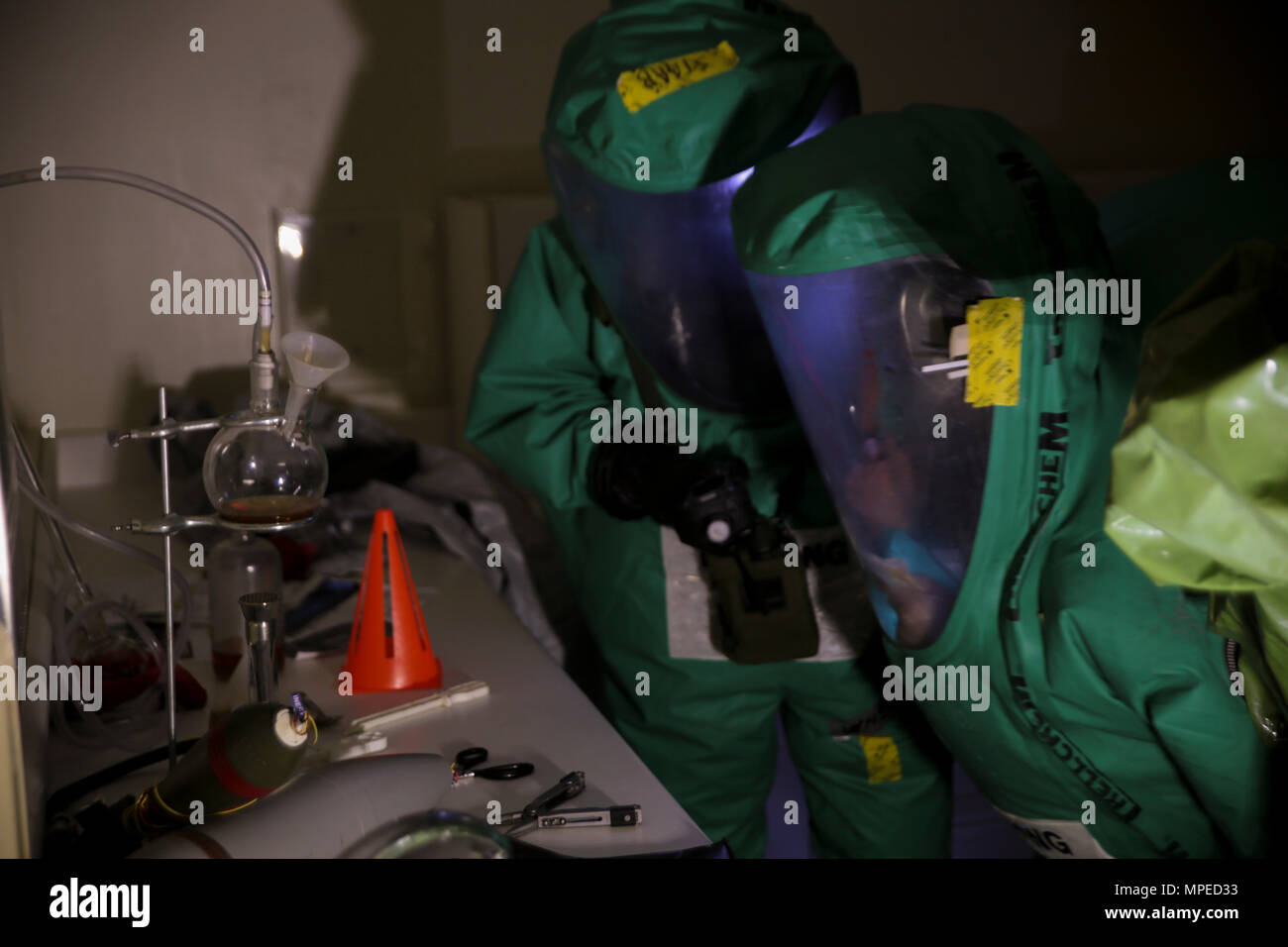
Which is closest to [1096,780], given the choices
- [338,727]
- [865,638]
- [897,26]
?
[865,638]

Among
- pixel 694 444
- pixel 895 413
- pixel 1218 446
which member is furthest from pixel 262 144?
pixel 1218 446

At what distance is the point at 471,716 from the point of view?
105 cm

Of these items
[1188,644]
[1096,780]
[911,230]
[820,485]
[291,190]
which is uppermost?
[291,190]

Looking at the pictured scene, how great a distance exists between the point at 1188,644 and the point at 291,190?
1.77 m

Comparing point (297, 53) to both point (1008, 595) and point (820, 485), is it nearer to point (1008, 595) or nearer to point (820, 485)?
point (820, 485)

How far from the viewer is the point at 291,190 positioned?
207 centimetres

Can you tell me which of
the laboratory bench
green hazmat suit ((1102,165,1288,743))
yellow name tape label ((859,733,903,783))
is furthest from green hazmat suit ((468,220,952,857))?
green hazmat suit ((1102,165,1288,743))

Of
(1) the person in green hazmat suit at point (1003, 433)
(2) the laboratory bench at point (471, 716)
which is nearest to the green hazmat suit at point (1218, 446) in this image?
(1) the person in green hazmat suit at point (1003, 433)

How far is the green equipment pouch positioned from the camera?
133cm

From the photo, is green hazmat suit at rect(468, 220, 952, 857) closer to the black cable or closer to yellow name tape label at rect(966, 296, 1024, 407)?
yellow name tape label at rect(966, 296, 1024, 407)

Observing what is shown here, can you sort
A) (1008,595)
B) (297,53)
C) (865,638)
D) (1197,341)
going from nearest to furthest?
(1197,341), (1008,595), (865,638), (297,53)

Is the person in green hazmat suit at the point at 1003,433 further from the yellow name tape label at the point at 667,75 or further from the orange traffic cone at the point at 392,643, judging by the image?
the orange traffic cone at the point at 392,643

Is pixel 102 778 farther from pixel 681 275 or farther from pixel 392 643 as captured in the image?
pixel 681 275
